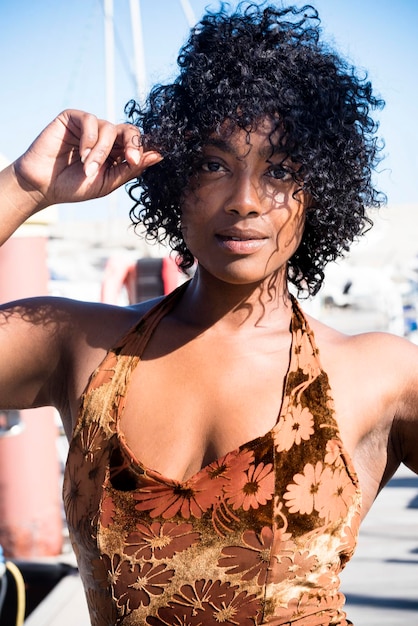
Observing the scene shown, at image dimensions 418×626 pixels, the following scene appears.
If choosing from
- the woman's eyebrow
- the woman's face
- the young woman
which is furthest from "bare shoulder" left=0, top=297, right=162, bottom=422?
the woman's eyebrow

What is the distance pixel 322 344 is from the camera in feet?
5.92

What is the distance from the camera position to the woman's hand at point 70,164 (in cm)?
175

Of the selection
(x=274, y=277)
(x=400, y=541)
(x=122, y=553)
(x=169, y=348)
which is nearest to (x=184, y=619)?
(x=122, y=553)

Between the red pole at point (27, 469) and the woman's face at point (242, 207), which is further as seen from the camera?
the red pole at point (27, 469)

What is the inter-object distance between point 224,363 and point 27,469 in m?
3.52

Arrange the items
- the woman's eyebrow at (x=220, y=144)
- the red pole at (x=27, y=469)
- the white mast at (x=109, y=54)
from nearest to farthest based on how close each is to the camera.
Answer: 1. the woman's eyebrow at (x=220, y=144)
2. the red pole at (x=27, y=469)
3. the white mast at (x=109, y=54)

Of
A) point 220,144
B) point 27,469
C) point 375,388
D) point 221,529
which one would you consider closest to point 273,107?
point 220,144

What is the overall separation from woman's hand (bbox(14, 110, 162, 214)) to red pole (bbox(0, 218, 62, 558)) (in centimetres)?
331

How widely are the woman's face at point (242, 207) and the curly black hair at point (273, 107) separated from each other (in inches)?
1.2

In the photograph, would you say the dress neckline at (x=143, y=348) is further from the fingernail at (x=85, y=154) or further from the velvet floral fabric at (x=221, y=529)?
the fingernail at (x=85, y=154)

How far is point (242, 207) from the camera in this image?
165cm

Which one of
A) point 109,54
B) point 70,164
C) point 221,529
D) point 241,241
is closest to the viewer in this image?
point 221,529

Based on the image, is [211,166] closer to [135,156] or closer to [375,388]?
[135,156]

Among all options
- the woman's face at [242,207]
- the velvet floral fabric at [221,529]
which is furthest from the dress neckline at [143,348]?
the woman's face at [242,207]
